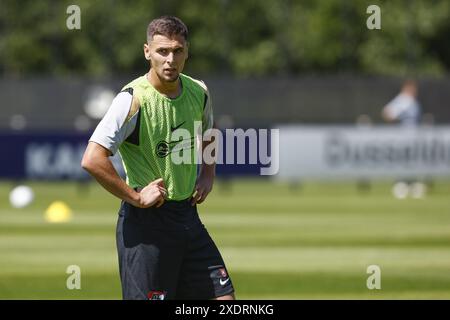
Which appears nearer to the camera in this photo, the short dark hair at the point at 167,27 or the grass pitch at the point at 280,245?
the short dark hair at the point at 167,27

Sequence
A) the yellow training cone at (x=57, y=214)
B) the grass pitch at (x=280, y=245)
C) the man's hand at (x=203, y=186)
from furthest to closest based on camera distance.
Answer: the yellow training cone at (x=57, y=214)
the grass pitch at (x=280, y=245)
the man's hand at (x=203, y=186)

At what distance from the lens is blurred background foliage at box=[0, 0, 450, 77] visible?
47125 millimetres

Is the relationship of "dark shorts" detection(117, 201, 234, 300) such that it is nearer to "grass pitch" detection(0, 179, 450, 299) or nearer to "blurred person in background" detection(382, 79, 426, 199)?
"grass pitch" detection(0, 179, 450, 299)

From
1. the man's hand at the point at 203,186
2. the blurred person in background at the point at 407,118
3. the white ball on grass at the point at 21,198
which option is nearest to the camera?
the man's hand at the point at 203,186

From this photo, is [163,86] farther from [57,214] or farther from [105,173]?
[57,214]

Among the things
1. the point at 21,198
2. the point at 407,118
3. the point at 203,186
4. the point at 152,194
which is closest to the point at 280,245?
the point at 21,198

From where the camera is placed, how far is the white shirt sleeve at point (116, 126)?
8500 millimetres

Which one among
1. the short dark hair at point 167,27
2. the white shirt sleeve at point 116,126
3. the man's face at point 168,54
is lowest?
the white shirt sleeve at point 116,126

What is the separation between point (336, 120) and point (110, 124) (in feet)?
108

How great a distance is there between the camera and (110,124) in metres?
8.50

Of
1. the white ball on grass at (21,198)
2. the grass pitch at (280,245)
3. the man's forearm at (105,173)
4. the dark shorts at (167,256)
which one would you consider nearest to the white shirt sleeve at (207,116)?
the dark shorts at (167,256)

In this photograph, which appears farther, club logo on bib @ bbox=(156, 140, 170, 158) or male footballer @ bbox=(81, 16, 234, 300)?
club logo on bib @ bbox=(156, 140, 170, 158)

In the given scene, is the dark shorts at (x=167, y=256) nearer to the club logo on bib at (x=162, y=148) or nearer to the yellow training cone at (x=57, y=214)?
the club logo on bib at (x=162, y=148)

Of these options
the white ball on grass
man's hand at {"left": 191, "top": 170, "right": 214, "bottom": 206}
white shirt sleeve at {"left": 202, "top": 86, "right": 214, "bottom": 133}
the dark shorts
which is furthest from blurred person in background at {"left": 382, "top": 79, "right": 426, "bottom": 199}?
the dark shorts
